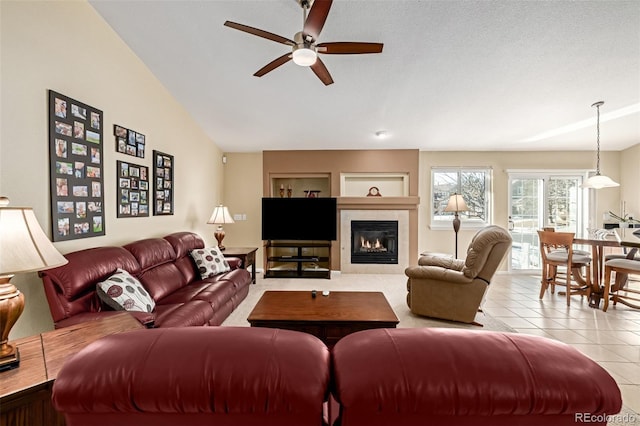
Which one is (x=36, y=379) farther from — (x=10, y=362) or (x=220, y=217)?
(x=220, y=217)

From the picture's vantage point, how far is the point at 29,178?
2.00 metres

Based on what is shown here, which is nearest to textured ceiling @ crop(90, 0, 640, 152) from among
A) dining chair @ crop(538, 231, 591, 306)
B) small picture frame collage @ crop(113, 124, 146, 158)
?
small picture frame collage @ crop(113, 124, 146, 158)

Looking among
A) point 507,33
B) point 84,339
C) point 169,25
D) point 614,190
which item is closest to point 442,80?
point 507,33

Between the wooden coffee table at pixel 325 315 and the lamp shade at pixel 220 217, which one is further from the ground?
the lamp shade at pixel 220 217

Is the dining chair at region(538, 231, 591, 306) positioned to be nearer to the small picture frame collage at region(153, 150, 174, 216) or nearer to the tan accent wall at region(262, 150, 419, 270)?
the tan accent wall at region(262, 150, 419, 270)

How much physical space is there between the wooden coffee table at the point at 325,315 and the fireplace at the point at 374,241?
274 cm

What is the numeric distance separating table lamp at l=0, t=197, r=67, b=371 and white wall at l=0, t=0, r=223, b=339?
1022 mm

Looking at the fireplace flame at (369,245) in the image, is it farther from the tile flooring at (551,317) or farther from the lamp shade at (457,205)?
the lamp shade at (457,205)

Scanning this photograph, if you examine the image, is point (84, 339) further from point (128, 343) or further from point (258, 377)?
point (258, 377)

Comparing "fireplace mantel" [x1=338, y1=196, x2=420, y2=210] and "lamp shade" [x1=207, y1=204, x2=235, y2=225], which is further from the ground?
"fireplace mantel" [x1=338, y1=196, x2=420, y2=210]

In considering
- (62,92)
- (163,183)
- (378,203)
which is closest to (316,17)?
(62,92)

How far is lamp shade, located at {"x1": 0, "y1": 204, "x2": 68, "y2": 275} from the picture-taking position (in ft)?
3.71

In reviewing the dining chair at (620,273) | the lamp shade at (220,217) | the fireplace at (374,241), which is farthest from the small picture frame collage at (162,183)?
the dining chair at (620,273)

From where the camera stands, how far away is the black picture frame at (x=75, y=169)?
85.4 inches
